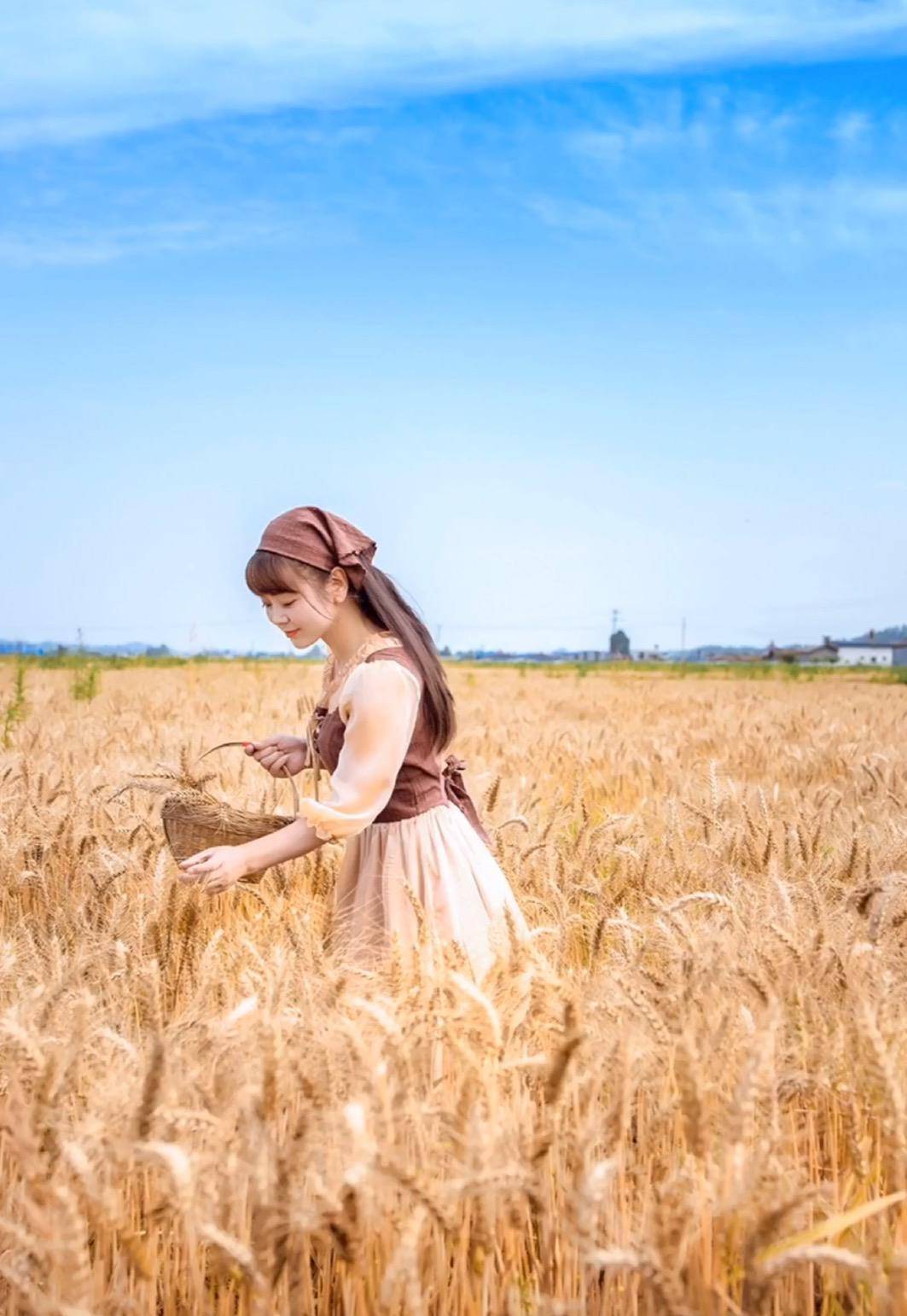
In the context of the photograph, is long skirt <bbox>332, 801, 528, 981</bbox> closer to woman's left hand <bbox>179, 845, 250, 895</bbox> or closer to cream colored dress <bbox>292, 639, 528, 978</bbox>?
cream colored dress <bbox>292, 639, 528, 978</bbox>

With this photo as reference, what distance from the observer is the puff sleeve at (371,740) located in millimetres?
2717

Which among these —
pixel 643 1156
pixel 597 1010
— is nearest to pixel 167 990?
pixel 597 1010

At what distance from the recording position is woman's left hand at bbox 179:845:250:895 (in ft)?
8.30

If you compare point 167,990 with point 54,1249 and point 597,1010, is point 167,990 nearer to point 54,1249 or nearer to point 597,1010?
point 597,1010

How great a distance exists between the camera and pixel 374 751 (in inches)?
109

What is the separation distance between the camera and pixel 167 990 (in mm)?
2631

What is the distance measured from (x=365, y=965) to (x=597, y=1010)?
2.19 feet

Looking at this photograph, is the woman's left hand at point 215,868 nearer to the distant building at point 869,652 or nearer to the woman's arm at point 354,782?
the woman's arm at point 354,782

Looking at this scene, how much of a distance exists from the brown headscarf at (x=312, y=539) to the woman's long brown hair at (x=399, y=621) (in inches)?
1.2

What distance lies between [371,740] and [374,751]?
0.03 metres

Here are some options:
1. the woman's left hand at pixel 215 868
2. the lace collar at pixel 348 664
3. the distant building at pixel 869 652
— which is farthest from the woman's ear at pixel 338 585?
the distant building at pixel 869 652

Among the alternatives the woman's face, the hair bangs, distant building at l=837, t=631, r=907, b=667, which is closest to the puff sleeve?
the woman's face

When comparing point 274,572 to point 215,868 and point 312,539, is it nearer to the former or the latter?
point 312,539

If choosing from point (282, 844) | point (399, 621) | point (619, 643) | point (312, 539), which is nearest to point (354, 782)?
point (282, 844)
